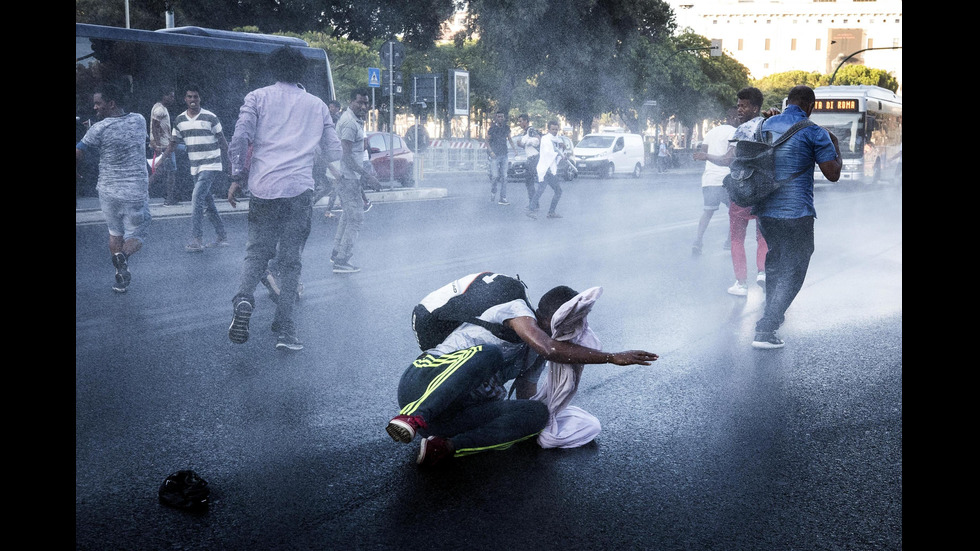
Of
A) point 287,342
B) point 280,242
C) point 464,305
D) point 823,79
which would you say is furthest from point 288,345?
point 823,79

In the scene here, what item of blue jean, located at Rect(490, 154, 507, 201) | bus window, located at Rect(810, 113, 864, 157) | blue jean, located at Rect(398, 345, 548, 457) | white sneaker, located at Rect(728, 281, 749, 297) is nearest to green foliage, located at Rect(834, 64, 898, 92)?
bus window, located at Rect(810, 113, 864, 157)

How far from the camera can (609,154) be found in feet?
90.3

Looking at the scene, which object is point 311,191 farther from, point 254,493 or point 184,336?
point 254,493

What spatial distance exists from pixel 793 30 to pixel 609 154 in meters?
30.7

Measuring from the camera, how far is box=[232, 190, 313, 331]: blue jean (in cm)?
492

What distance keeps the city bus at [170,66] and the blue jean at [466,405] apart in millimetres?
10930

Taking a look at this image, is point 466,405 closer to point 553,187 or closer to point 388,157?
point 553,187

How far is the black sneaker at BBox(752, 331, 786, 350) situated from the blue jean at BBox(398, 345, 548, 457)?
2449 mm

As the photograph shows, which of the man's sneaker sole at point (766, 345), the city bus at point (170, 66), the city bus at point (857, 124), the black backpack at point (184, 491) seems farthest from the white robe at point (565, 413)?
the city bus at point (857, 124)

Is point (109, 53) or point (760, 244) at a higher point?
point (109, 53)
